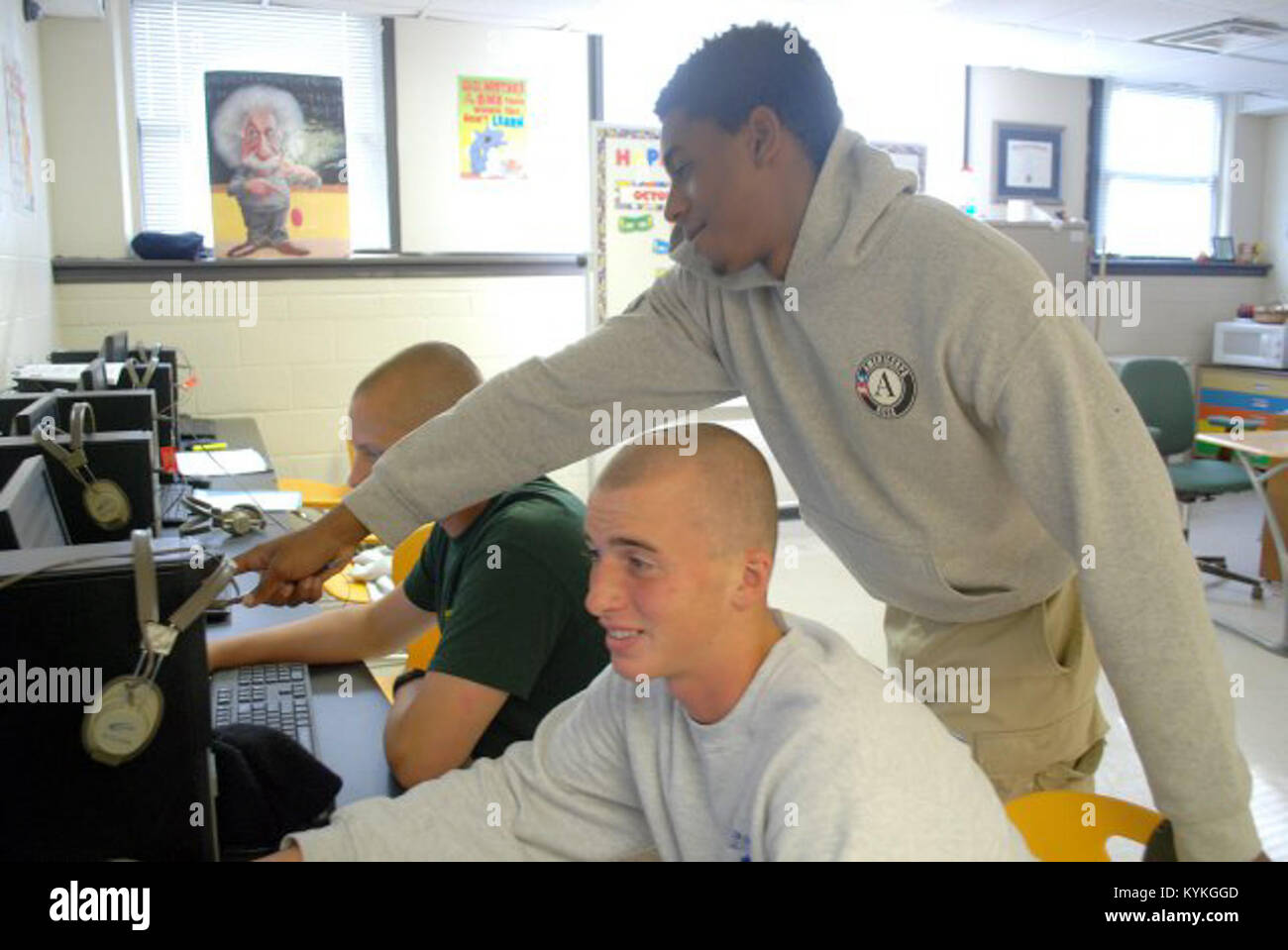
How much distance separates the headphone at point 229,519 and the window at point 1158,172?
6178mm

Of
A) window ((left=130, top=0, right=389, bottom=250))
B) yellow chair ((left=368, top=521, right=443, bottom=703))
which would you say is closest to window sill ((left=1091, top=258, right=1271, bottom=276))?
window ((left=130, top=0, right=389, bottom=250))

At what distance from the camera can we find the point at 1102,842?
1238mm

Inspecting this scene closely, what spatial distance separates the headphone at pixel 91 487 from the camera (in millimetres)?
1684

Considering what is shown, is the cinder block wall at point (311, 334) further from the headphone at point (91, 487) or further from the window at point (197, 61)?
the headphone at point (91, 487)

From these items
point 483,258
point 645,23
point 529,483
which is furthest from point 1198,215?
point 529,483

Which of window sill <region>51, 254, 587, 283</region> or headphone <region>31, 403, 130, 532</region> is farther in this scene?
window sill <region>51, 254, 587, 283</region>

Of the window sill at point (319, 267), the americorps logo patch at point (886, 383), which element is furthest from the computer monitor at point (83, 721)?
the window sill at point (319, 267)

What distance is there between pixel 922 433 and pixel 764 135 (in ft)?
1.29

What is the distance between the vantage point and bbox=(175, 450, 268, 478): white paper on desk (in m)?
3.10

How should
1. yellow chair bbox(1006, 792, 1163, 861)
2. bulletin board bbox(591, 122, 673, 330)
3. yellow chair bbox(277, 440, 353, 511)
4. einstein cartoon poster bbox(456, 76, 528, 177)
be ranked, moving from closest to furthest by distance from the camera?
yellow chair bbox(1006, 792, 1163, 861), yellow chair bbox(277, 440, 353, 511), bulletin board bbox(591, 122, 673, 330), einstein cartoon poster bbox(456, 76, 528, 177)

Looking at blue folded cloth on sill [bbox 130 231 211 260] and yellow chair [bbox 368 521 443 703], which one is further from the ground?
blue folded cloth on sill [bbox 130 231 211 260]

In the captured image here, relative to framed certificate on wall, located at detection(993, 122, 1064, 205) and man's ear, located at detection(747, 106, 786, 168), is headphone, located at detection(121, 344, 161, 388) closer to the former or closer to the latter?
man's ear, located at detection(747, 106, 786, 168)

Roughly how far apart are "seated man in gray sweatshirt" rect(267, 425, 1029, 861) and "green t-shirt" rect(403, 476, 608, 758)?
23cm

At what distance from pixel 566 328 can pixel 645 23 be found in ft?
4.66
